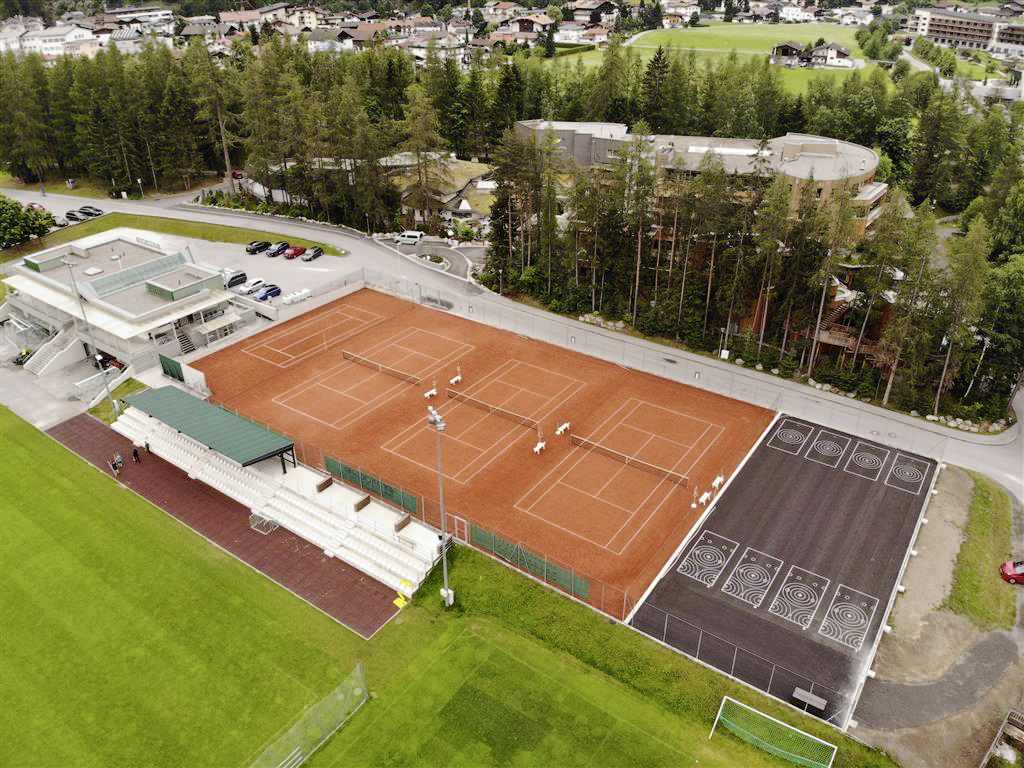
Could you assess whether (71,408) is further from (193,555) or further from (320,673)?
(320,673)

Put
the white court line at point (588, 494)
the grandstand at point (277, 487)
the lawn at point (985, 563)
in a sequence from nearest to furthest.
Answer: the lawn at point (985, 563) → the grandstand at point (277, 487) → the white court line at point (588, 494)

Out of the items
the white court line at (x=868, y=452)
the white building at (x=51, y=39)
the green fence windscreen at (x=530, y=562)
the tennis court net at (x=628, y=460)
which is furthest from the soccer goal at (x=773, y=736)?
the white building at (x=51, y=39)

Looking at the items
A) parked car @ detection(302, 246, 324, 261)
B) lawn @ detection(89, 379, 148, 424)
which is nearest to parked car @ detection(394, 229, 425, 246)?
parked car @ detection(302, 246, 324, 261)

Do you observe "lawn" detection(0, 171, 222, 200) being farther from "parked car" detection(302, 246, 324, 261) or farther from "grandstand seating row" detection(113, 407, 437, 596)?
"grandstand seating row" detection(113, 407, 437, 596)

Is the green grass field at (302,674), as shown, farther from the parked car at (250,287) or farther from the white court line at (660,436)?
the parked car at (250,287)

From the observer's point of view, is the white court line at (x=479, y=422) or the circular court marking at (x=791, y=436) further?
the circular court marking at (x=791, y=436)

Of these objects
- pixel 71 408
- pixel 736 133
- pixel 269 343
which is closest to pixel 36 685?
pixel 71 408
